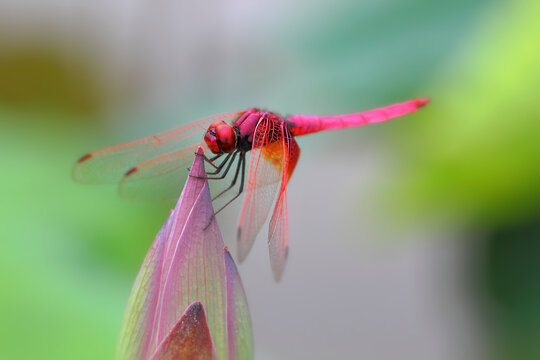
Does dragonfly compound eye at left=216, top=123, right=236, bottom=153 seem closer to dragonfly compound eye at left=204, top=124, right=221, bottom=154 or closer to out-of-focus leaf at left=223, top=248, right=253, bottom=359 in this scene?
dragonfly compound eye at left=204, top=124, right=221, bottom=154

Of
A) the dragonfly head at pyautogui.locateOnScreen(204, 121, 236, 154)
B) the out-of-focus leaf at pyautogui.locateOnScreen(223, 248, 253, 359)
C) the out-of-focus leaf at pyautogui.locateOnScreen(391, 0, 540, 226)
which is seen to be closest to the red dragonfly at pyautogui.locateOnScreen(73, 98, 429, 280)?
the dragonfly head at pyautogui.locateOnScreen(204, 121, 236, 154)

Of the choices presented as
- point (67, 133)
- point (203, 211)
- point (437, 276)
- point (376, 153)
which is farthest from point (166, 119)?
point (203, 211)

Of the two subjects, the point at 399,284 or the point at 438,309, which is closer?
the point at 438,309

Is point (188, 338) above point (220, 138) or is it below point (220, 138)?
below

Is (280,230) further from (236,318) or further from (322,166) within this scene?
(322,166)

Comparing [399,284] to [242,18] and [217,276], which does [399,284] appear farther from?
[217,276]

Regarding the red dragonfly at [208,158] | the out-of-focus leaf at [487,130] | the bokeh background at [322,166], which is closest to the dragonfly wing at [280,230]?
the red dragonfly at [208,158]

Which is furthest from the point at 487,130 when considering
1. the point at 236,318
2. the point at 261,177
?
the point at 236,318
